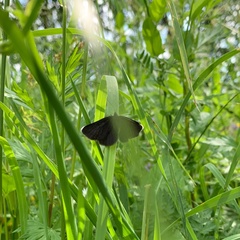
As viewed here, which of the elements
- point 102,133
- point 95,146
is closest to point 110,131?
point 102,133

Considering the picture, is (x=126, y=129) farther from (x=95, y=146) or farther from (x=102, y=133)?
(x=95, y=146)

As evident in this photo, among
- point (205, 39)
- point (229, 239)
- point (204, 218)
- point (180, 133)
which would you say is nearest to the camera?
point (229, 239)

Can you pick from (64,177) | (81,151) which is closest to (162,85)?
(64,177)

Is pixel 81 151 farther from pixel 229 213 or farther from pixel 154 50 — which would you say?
pixel 229 213

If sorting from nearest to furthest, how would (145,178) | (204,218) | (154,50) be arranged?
(145,178) < (204,218) < (154,50)
